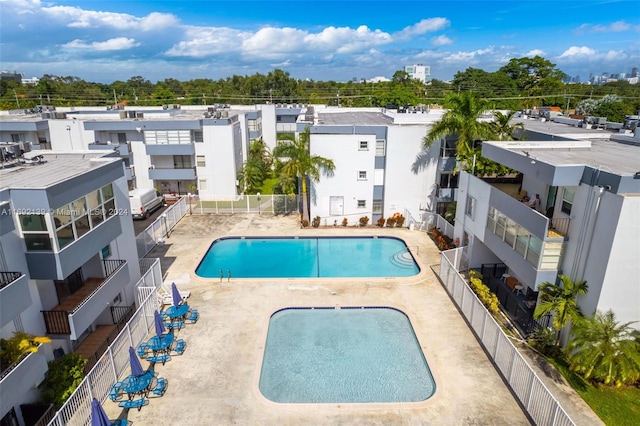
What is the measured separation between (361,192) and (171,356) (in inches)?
734

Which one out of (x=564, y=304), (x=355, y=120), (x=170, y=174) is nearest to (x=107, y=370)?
(x=564, y=304)

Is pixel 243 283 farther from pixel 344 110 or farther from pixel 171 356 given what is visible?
pixel 344 110

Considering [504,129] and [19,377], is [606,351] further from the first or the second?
[19,377]

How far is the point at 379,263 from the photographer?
25.1 metres

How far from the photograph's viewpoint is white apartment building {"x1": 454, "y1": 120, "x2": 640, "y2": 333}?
41.7ft

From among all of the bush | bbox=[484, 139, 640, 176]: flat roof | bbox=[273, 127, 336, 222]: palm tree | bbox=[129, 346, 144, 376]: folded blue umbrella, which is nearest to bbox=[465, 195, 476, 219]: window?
bbox=[484, 139, 640, 176]: flat roof

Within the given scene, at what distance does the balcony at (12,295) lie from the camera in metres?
10.3

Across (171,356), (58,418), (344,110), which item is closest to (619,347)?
(171,356)

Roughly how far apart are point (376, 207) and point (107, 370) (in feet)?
71.0

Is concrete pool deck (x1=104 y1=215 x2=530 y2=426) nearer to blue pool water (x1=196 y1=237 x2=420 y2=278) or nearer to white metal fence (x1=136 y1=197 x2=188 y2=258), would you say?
white metal fence (x1=136 y1=197 x2=188 y2=258)

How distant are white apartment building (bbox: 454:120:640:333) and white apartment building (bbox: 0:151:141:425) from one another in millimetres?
17141

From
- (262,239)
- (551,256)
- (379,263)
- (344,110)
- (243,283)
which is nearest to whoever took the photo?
(551,256)

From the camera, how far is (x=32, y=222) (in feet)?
39.5

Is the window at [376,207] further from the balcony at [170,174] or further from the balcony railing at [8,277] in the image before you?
the balcony railing at [8,277]
